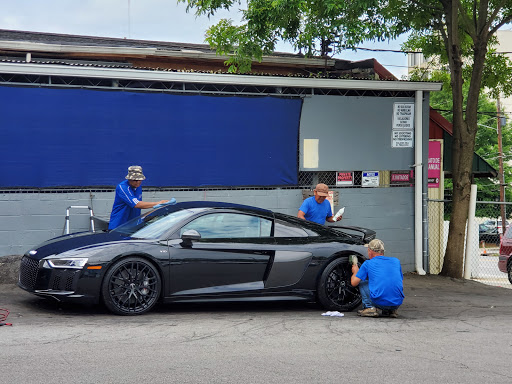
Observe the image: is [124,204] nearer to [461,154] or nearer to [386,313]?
[386,313]

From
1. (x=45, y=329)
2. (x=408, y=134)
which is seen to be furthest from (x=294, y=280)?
(x=408, y=134)

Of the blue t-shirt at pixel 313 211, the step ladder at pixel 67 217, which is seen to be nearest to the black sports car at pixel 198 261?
the blue t-shirt at pixel 313 211

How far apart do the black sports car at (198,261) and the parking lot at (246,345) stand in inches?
10.7

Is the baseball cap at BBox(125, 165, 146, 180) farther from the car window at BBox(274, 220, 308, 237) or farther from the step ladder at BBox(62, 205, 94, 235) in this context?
the car window at BBox(274, 220, 308, 237)

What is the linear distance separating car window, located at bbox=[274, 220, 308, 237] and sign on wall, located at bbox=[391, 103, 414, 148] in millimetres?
5484

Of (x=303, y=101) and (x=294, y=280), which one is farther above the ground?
(x=303, y=101)

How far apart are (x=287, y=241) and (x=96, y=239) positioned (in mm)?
2442

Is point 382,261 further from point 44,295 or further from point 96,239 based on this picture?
point 44,295

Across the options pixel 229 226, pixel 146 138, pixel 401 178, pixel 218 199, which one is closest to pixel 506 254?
pixel 401 178

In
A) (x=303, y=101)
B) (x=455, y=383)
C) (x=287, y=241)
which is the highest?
(x=303, y=101)

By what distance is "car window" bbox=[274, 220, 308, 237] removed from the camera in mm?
9492

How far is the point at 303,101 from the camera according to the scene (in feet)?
45.5

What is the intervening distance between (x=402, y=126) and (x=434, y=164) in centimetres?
186

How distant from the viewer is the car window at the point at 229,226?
9.09m
